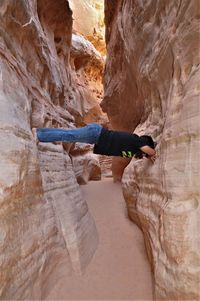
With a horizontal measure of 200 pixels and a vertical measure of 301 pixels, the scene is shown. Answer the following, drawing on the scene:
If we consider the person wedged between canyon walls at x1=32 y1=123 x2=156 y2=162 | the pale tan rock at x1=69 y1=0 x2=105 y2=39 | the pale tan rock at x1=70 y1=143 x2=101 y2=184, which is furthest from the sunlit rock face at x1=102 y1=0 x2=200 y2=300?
the pale tan rock at x1=69 y1=0 x2=105 y2=39

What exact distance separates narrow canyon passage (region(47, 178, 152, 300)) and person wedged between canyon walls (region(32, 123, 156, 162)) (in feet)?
4.50

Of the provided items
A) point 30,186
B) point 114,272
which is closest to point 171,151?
point 30,186

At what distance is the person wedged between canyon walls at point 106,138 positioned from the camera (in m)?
2.99

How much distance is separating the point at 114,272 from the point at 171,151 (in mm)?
1701

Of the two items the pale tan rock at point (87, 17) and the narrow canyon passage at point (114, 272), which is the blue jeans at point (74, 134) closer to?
the narrow canyon passage at point (114, 272)

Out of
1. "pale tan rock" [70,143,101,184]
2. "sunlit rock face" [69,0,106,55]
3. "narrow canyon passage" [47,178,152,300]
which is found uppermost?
"sunlit rock face" [69,0,106,55]

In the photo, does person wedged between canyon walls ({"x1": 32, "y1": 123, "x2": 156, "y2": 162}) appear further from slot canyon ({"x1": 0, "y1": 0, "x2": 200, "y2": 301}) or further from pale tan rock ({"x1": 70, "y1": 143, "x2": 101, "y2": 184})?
pale tan rock ({"x1": 70, "y1": 143, "x2": 101, "y2": 184})

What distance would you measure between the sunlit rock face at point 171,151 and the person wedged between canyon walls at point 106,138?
275 millimetres

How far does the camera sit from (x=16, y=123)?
2.43 metres

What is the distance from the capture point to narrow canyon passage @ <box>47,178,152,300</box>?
237 cm

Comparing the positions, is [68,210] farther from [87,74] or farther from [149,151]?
[87,74]

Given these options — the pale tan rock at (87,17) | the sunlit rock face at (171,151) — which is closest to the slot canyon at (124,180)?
the sunlit rock face at (171,151)

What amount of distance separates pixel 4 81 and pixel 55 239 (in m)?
2.17

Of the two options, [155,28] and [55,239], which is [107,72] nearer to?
[155,28]
